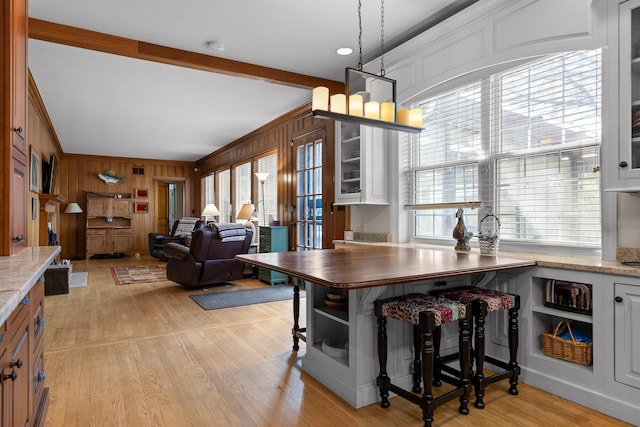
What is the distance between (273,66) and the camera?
4.33 m

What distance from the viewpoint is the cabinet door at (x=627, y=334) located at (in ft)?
7.02

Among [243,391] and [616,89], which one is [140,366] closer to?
[243,391]

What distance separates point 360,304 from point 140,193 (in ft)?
34.0

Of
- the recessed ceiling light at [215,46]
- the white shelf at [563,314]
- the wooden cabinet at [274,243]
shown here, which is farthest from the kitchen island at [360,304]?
the wooden cabinet at [274,243]

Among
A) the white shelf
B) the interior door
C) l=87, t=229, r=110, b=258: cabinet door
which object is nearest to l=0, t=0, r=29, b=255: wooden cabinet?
the white shelf

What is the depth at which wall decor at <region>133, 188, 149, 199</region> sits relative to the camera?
11086 mm

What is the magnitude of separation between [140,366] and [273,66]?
126 inches

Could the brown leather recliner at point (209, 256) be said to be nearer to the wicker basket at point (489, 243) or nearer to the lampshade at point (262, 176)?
the lampshade at point (262, 176)

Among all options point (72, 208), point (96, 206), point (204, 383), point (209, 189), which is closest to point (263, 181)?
point (209, 189)

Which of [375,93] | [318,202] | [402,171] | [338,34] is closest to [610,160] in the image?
[375,93]

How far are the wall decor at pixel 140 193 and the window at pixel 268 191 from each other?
5.21 m

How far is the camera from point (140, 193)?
11.2 m

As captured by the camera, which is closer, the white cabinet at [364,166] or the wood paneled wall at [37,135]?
the white cabinet at [364,166]

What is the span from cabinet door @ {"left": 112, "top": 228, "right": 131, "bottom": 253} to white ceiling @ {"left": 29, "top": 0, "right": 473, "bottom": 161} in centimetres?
404
